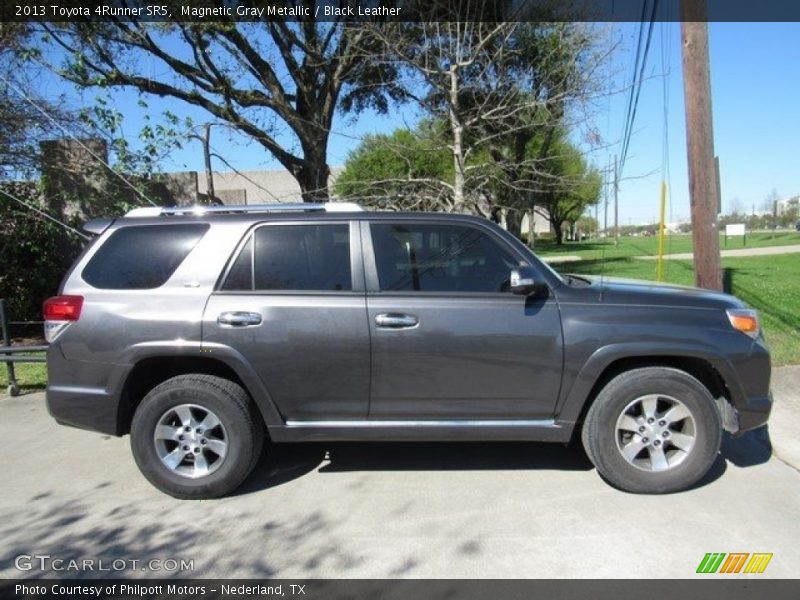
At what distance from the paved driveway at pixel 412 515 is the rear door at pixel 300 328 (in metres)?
0.65

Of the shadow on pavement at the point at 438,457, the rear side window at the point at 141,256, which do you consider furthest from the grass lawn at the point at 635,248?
the rear side window at the point at 141,256

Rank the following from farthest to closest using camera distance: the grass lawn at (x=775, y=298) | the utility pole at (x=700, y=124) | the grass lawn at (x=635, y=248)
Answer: the grass lawn at (x=635, y=248)
the grass lawn at (x=775, y=298)
the utility pole at (x=700, y=124)

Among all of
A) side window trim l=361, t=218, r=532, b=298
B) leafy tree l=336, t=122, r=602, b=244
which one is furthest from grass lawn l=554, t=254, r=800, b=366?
side window trim l=361, t=218, r=532, b=298

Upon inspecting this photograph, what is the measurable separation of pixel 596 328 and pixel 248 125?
10179mm

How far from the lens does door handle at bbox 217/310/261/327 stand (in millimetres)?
3936

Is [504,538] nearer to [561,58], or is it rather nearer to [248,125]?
[561,58]

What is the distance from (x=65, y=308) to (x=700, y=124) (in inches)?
264

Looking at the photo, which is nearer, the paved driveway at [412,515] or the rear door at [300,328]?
the paved driveway at [412,515]

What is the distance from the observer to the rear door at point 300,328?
392cm

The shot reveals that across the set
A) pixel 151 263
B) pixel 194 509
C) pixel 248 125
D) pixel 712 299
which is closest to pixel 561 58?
pixel 248 125

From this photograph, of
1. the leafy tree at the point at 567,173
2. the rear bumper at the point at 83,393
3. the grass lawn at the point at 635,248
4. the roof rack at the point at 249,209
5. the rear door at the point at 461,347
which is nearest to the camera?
the rear door at the point at 461,347

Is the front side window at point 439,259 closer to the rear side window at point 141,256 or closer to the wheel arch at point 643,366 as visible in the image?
the wheel arch at point 643,366

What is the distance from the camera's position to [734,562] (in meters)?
A: 3.17

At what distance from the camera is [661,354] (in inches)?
153
